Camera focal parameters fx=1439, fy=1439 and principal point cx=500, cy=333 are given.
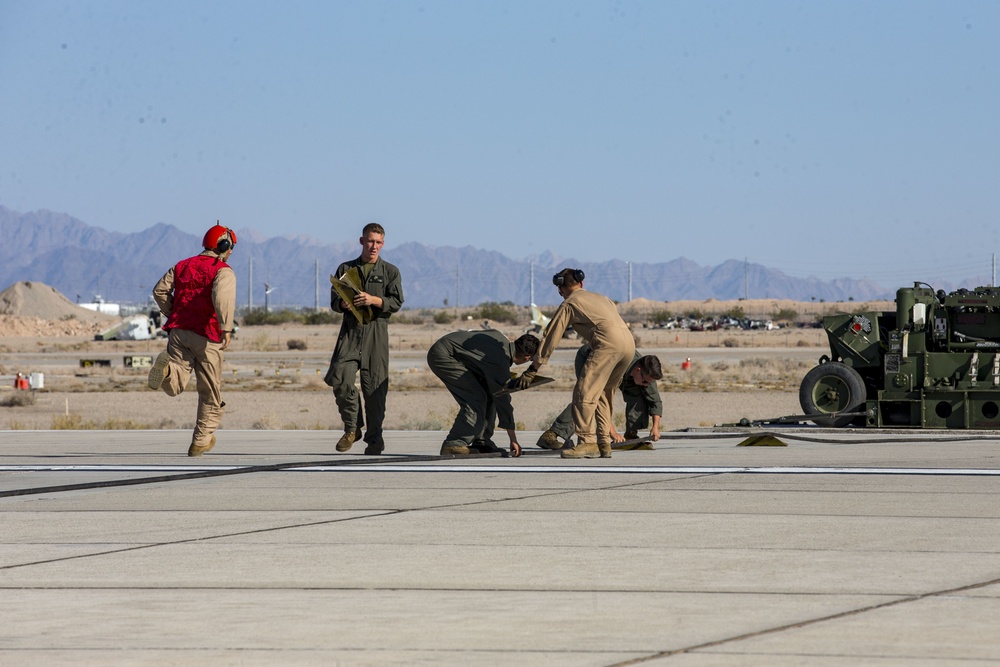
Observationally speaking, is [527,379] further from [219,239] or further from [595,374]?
[219,239]

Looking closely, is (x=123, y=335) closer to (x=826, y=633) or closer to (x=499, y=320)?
(x=499, y=320)

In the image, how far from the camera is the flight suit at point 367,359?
13.6m

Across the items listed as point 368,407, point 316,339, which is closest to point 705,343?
point 316,339

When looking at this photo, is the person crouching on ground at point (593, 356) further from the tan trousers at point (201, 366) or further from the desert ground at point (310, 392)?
the desert ground at point (310, 392)

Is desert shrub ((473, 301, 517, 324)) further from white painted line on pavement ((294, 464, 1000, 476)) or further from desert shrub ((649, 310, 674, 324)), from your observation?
white painted line on pavement ((294, 464, 1000, 476))

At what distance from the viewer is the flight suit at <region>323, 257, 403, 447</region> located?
1360 cm

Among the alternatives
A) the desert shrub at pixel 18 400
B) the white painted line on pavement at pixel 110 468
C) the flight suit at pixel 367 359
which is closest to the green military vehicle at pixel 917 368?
the flight suit at pixel 367 359

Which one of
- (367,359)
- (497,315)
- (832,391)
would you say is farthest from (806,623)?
(497,315)

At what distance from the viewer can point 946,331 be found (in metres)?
18.7

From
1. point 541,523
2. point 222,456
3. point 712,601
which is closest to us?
point 712,601

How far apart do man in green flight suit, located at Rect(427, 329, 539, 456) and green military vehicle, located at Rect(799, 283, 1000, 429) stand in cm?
618

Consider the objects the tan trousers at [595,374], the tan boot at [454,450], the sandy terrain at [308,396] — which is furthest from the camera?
the sandy terrain at [308,396]

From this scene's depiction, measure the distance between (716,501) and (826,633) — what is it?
13.3ft

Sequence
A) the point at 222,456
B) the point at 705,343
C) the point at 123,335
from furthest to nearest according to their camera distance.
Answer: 1. the point at 123,335
2. the point at 705,343
3. the point at 222,456
